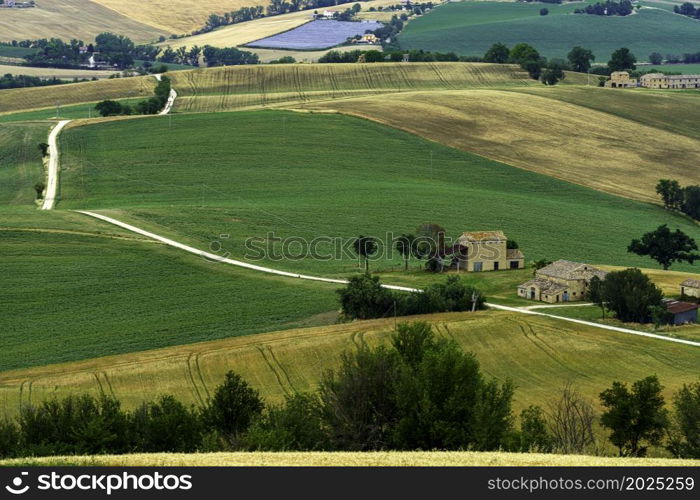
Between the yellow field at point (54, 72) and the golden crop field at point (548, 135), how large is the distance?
64.2m

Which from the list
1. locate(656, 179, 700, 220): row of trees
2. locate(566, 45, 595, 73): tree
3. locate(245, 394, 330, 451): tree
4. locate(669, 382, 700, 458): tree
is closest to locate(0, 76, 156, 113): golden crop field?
locate(566, 45, 595, 73): tree

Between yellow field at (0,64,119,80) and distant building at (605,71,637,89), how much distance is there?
82.5 m

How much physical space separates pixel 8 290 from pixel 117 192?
33.2 metres

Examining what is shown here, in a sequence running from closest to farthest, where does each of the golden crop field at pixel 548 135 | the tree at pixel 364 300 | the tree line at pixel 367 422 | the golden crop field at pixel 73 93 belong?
the tree line at pixel 367 422
the tree at pixel 364 300
the golden crop field at pixel 548 135
the golden crop field at pixel 73 93

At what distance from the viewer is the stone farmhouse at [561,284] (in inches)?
2719

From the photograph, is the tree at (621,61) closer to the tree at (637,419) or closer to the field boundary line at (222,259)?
the field boundary line at (222,259)

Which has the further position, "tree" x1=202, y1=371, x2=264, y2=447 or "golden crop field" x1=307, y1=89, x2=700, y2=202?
"golden crop field" x1=307, y1=89, x2=700, y2=202

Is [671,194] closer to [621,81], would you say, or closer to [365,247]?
[365,247]

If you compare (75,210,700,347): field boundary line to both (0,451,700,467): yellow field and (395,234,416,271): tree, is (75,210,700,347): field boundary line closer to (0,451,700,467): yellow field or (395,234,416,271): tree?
(395,234,416,271): tree

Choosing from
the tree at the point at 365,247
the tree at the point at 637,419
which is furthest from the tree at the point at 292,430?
the tree at the point at 365,247

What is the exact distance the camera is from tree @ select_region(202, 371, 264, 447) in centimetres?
4178

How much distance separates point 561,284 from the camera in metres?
69.7

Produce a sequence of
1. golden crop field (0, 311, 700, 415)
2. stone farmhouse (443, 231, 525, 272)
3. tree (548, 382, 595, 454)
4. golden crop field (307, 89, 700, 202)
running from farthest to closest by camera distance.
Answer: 1. golden crop field (307, 89, 700, 202)
2. stone farmhouse (443, 231, 525, 272)
3. golden crop field (0, 311, 700, 415)
4. tree (548, 382, 595, 454)

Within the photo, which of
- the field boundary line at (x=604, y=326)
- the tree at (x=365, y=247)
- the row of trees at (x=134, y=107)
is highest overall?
the row of trees at (x=134, y=107)
